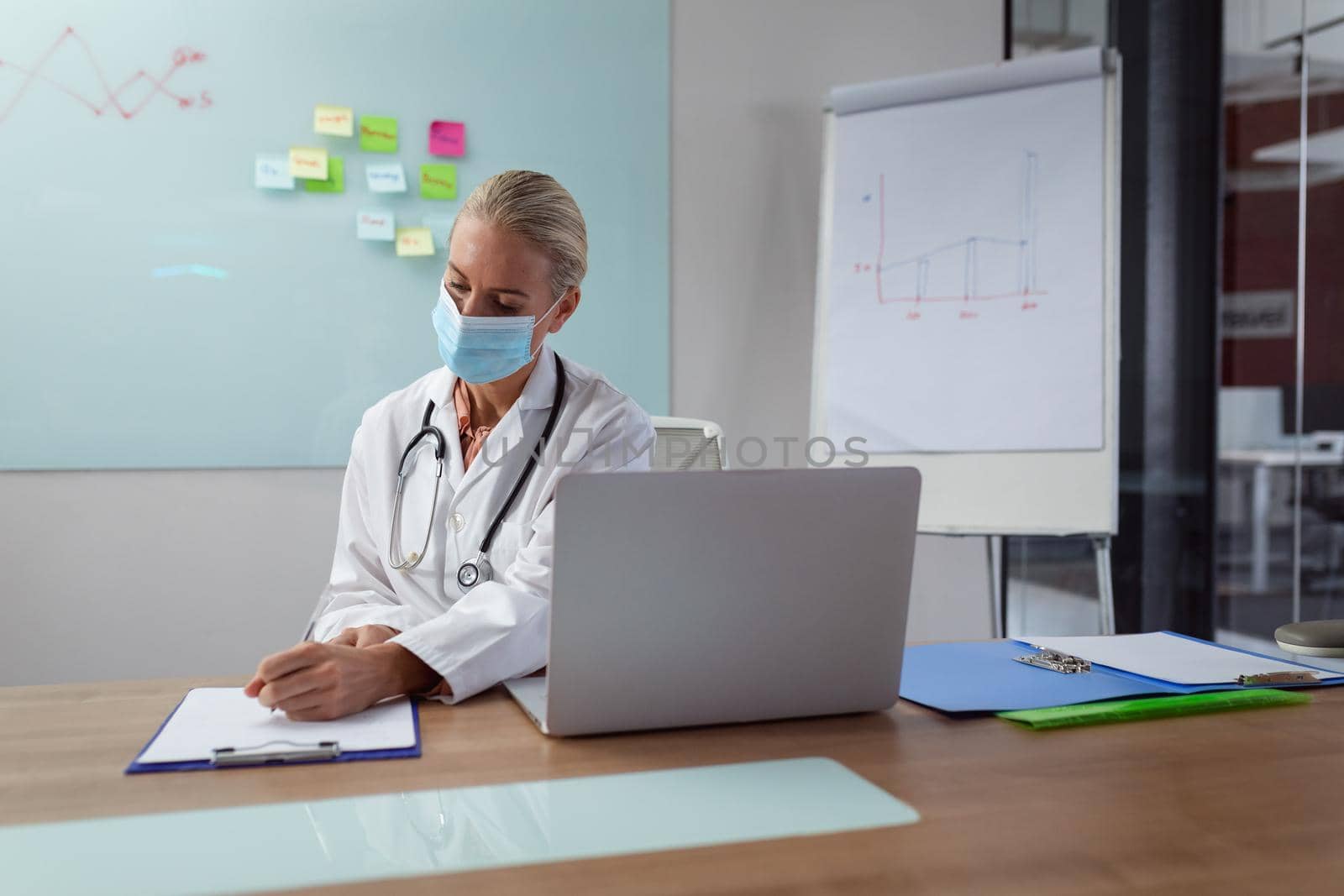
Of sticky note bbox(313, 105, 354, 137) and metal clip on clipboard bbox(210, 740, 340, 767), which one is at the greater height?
sticky note bbox(313, 105, 354, 137)

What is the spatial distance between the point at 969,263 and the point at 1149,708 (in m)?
1.83

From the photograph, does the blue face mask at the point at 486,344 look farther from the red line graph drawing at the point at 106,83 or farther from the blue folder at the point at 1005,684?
the red line graph drawing at the point at 106,83

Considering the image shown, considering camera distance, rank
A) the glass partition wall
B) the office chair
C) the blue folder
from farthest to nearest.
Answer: the glass partition wall, the office chair, the blue folder

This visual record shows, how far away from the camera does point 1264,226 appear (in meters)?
2.99

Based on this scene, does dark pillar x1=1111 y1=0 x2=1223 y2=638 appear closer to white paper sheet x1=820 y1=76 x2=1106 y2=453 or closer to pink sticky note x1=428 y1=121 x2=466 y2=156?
white paper sheet x1=820 y1=76 x2=1106 y2=453

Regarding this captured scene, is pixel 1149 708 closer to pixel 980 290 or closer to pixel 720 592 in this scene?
pixel 720 592

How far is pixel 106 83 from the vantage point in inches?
103

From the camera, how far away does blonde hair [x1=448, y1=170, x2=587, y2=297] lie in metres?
1.52

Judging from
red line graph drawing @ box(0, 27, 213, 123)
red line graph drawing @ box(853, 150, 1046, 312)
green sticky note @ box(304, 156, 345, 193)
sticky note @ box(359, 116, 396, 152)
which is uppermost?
red line graph drawing @ box(0, 27, 213, 123)

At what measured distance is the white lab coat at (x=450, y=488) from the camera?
145cm

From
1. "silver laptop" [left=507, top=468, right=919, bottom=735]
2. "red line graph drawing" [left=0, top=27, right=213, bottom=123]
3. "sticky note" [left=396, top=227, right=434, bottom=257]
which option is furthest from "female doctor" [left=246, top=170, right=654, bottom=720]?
"red line graph drawing" [left=0, top=27, right=213, bottom=123]

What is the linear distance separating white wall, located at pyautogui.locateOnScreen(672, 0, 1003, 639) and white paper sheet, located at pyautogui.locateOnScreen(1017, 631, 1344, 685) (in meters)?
1.73

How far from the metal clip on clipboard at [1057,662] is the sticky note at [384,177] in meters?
2.04

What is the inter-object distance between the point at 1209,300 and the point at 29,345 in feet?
10.1
